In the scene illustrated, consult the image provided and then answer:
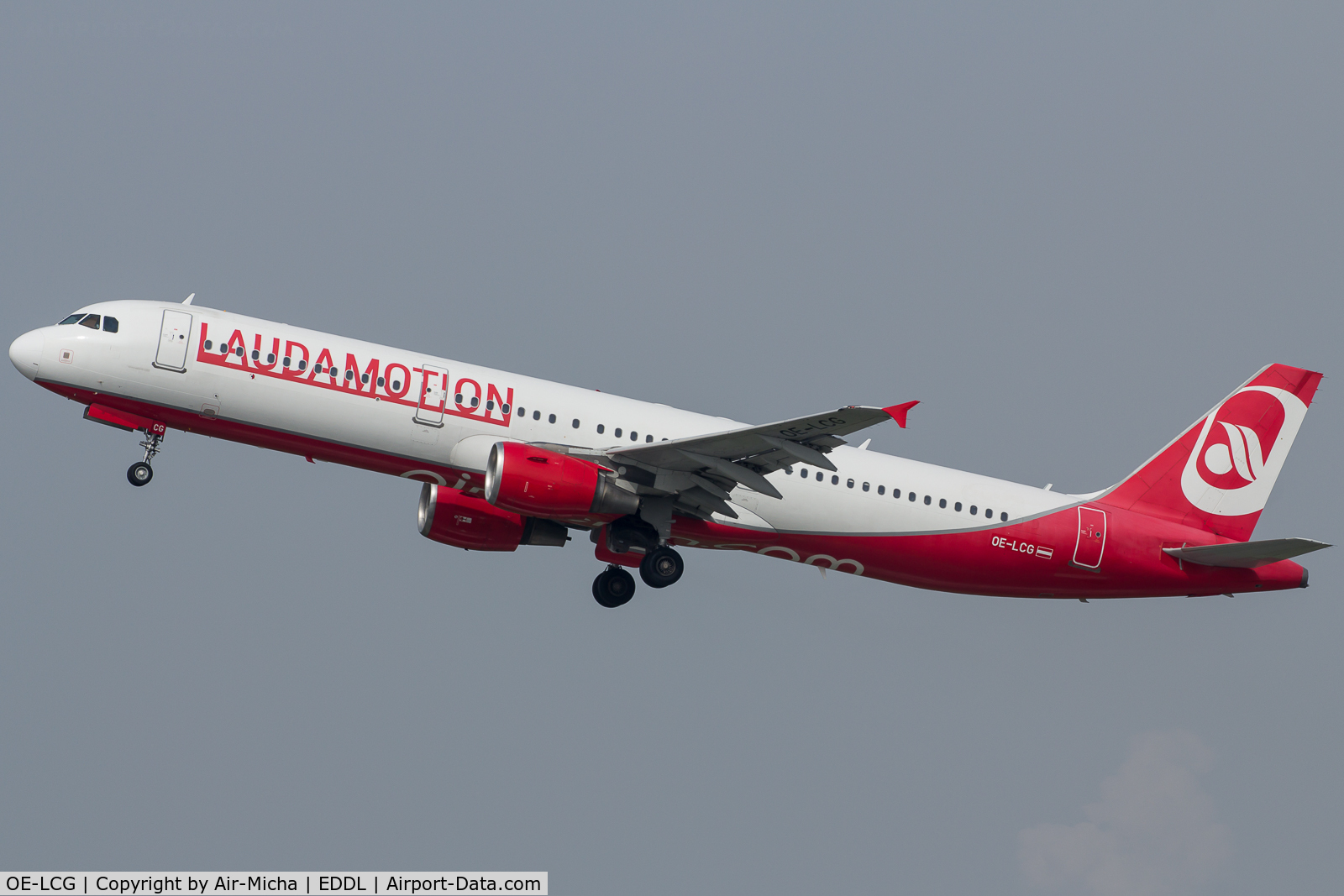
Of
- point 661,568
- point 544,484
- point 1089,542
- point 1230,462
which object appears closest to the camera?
point 544,484

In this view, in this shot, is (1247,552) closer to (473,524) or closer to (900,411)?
(900,411)

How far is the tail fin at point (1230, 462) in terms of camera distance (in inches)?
1441

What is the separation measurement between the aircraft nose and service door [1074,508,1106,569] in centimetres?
2539

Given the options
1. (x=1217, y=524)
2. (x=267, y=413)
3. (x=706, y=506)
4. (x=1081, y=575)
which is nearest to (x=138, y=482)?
(x=267, y=413)

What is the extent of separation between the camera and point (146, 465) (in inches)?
1273

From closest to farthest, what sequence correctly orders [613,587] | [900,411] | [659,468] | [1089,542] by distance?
[900,411], [659,468], [1089,542], [613,587]

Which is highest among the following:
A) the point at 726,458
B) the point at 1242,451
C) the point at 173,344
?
the point at 1242,451

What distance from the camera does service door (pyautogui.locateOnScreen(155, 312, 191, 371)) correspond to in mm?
31094

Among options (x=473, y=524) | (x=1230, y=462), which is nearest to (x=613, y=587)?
(x=473, y=524)

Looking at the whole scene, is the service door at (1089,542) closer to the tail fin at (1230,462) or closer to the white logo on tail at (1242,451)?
the tail fin at (1230,462)

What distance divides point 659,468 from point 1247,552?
14.8m

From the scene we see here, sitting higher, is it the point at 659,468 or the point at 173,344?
the point at 173,344

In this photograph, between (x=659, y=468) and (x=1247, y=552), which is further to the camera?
(x=1247, y=552)

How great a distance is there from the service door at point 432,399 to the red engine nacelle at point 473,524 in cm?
296
